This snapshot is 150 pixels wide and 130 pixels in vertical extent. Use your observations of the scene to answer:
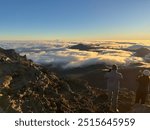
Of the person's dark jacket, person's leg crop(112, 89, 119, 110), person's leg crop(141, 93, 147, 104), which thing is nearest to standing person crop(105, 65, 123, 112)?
person's leg crop(112, 89, 119, 110)

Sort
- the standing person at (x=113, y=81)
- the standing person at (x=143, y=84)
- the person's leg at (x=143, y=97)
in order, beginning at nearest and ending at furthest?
the standing person at (x=113, y=81)
the standing person at (x=143, y=84)
the person's leg at (x=143, y=97)

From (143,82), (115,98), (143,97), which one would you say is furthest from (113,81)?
(143,97)

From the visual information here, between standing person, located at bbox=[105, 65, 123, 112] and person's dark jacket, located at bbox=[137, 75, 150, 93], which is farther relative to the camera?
person's dark jacket, located at bbox=[137, 75, 150, 93]

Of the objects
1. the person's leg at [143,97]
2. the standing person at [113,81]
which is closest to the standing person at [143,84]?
the person's leg at [143,97]

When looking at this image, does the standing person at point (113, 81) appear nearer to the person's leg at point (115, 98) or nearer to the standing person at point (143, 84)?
the person's leg at point (115, 98)

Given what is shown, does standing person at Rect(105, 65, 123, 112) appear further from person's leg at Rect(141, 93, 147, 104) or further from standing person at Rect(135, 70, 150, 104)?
person's leg at Rect(141, 93, 147, 104)

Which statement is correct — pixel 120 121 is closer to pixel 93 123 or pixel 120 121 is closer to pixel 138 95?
pixel 93 123

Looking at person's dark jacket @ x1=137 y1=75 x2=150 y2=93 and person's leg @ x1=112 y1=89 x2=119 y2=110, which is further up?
person's dark jacket @ x1=137 y1=75 x2=150 y2=93

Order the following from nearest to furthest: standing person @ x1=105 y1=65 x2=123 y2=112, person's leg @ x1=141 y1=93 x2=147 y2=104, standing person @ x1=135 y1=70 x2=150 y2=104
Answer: standing person @ x1=105 y1=65 x2=123 y2=112 → standing person @ x1=135 y1=70 x2=150 y2=104 → person's leg @ x1=141 y1=93 x2=147 y2=104

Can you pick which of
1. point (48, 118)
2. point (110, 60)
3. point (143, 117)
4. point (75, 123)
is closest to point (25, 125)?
point (48, 118)

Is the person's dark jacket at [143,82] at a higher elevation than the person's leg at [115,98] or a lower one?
higher

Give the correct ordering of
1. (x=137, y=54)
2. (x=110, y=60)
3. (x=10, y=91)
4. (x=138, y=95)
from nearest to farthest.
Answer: (x=10, y=91), (x=138, y=95), (x=110, y=60), (x=137, y=54)
